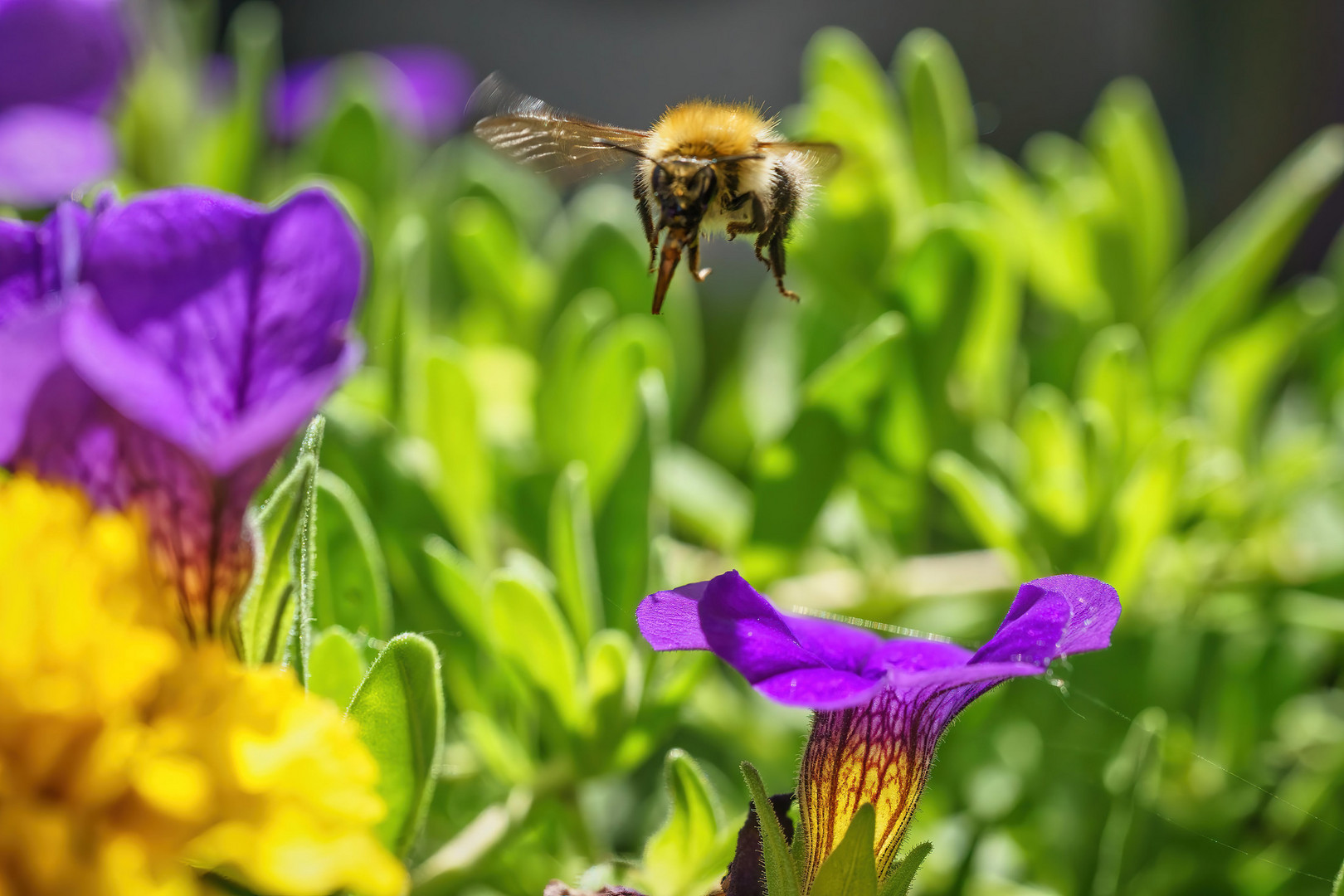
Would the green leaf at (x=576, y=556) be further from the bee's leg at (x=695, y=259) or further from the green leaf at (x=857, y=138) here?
the green leaf at (x=857, y=138)

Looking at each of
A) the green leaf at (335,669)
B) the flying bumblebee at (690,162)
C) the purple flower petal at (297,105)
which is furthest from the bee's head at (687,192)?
the purple flower petal at (297,105)

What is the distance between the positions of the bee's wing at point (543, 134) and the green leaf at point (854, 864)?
0.45 m

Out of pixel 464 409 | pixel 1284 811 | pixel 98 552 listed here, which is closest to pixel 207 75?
pixel 464 409

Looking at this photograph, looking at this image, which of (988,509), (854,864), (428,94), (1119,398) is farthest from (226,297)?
(428,94)

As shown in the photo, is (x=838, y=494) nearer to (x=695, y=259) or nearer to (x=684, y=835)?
(x=695, y=259)

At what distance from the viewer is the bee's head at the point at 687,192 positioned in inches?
30.2

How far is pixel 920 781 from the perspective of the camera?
531mm

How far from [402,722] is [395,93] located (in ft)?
3.03

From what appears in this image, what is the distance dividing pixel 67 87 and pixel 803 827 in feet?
2.48

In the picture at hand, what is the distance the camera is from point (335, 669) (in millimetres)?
547

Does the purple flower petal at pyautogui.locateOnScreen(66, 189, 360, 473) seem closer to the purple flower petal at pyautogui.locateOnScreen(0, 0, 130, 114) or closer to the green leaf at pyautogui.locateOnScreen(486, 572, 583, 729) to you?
the green leaf at pyautogui.locateOnScreen(486, 572, 583, 729)

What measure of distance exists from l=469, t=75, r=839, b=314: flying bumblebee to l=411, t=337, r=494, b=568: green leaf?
5.1 inches

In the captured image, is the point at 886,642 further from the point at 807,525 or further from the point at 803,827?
the point at 807,525

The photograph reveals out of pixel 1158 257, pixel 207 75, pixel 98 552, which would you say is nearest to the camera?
pixel 98 552
